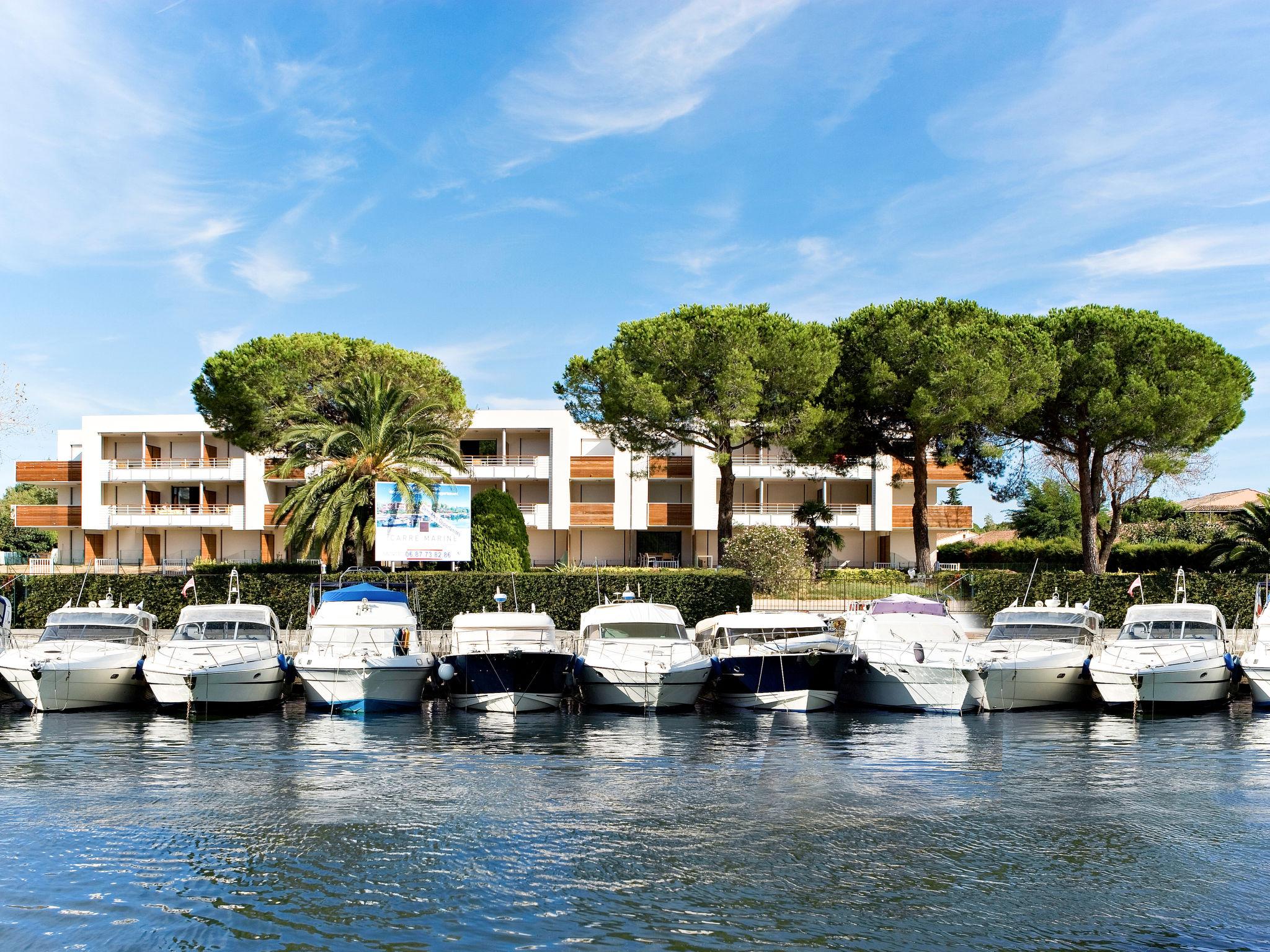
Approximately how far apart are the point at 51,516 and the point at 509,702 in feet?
170

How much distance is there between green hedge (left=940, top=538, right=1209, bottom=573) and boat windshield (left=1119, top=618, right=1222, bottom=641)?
23.4 metres

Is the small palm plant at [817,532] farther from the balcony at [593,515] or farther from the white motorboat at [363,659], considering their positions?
the white motorboat at [363,659]

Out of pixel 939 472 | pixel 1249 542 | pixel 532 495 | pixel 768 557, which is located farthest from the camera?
pixel 532 495

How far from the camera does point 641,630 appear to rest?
84.5 feet

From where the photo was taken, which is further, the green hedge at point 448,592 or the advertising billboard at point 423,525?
the advertising billboard at point 423,525

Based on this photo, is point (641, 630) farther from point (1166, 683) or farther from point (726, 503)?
point (726, 503)

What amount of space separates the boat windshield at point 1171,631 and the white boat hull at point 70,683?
905 inches

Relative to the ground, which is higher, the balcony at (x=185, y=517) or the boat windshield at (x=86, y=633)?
the balcony at (x=185, y=517)

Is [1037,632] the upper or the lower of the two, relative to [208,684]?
upper

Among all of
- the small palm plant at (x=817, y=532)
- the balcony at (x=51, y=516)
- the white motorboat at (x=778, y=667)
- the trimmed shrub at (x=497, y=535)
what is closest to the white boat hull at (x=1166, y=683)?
the white motorboat at (x=778, y=667)

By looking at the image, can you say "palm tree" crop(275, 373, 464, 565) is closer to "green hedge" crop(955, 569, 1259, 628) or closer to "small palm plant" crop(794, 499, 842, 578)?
"green hedge" crop(955, 569, 1259, 628)

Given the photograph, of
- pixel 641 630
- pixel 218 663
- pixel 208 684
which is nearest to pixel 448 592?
pixel 641 630

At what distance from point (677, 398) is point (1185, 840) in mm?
33469

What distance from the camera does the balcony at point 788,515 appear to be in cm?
5881
